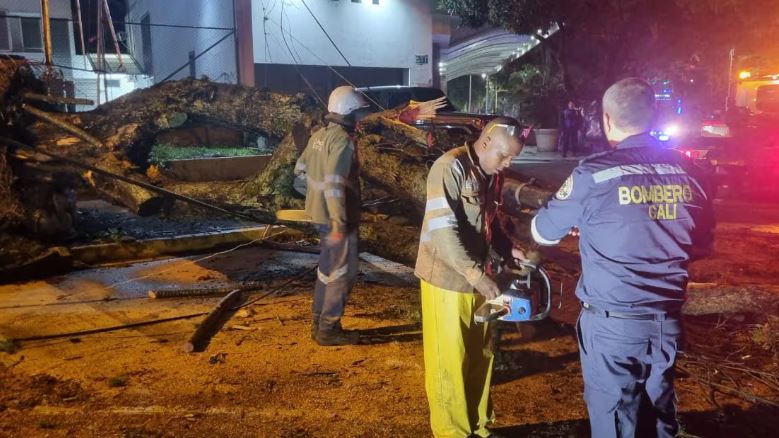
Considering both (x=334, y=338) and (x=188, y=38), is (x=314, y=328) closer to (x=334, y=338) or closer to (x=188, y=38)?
(x=334, y=338)

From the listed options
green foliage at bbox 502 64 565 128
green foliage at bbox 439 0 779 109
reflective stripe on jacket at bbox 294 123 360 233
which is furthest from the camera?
green foliage at bbox 502 64 565 128

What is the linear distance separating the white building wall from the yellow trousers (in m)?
12.3

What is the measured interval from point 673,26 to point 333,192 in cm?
1670

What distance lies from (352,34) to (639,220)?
15.1 metres

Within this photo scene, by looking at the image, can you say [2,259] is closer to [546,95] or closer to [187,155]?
[187,155]

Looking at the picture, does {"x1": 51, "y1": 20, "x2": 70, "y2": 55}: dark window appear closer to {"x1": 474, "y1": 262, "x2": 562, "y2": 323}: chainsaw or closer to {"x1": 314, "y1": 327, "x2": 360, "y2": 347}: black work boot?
{"x1": 314, "y1": 327, "x2": 360, "y2": 347}: black work boot

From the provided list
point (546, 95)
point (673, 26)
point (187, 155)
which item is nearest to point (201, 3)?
point (187, 155)

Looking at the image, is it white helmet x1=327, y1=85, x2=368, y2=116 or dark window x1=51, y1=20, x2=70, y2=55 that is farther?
dark window x1=51, y1=20, x2=70, y2=55

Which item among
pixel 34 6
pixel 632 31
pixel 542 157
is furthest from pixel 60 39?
pixel 632 31

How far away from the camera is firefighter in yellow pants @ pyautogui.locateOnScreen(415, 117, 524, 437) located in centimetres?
311

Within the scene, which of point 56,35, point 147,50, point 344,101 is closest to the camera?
point 344,101

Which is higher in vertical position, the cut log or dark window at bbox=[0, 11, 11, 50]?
dark window at bbox=[0, 11, 11, 50]

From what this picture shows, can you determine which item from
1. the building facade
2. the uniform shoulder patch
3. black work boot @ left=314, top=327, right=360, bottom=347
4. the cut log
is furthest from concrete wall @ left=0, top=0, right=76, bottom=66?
the uniform shoulder patch

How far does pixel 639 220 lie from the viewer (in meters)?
2.49
